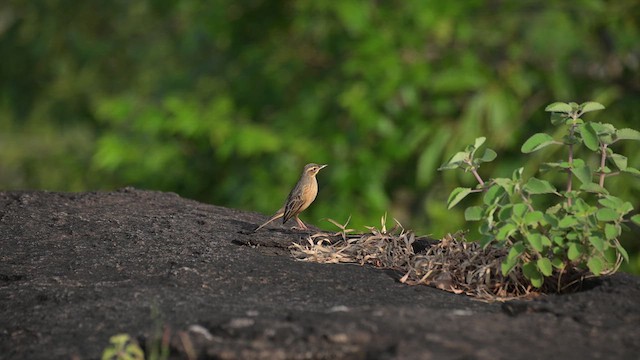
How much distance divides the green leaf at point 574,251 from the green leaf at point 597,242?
61mm

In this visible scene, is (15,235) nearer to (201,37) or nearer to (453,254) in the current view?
(453,254)

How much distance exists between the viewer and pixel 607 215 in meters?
3.68

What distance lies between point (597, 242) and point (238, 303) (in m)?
1.18

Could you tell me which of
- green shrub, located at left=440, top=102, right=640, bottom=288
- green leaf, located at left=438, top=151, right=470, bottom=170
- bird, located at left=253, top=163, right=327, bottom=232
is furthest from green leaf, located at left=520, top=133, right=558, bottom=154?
bird, located at left=253, top=163, right=327, bottom=232

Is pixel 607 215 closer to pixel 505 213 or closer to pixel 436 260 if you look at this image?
pixel 505 213

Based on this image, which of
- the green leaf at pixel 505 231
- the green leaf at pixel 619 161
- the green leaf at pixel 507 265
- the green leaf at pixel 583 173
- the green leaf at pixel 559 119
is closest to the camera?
the green leaf at pixel 505 231

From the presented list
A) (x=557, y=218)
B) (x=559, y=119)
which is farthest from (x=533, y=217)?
(x=559, y=119)

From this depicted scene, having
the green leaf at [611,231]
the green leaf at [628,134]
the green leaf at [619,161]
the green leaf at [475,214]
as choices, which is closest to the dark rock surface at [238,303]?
the green leaf at [611,231]

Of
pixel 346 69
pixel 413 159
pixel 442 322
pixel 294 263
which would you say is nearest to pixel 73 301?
pixel 294 263

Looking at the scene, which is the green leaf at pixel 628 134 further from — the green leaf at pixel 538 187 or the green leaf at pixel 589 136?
the green leaf at pixel 538 187

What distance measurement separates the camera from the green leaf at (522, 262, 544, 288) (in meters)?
3.79

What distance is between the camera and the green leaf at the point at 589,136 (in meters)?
3.85

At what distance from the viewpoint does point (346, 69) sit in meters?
9.88

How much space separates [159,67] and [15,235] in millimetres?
8122
